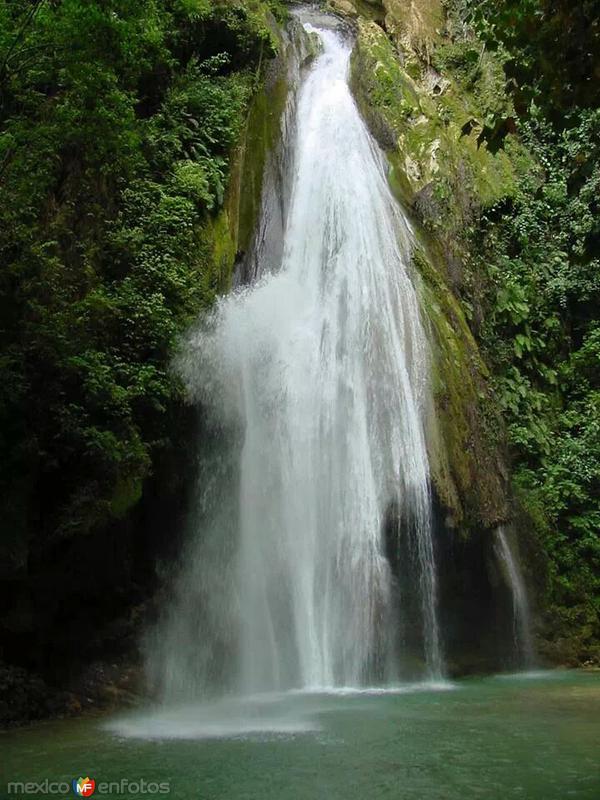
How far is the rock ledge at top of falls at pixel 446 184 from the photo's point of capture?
40.9 feet

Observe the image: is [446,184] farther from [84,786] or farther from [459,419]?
[84,786]

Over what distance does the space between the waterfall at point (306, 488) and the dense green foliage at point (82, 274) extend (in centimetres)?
115

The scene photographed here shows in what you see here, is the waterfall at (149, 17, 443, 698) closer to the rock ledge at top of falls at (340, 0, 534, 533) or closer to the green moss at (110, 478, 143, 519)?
the rock ledge at top of falls at (340, 0, 534, 533)

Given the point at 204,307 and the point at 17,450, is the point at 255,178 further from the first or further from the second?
the point at 17,450

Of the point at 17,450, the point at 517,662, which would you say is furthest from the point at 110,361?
the point at 517,662

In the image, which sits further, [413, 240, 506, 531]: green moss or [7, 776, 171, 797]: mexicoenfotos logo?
[413, 240, 506, 531]: green moss

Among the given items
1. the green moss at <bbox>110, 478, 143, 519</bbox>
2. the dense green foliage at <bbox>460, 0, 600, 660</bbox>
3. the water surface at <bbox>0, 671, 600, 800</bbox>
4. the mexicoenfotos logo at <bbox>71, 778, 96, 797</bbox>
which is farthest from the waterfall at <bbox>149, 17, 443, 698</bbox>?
the mexicoenfotos logo at <bbox>71, 778, 96, 797</bbox>

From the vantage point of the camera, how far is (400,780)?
502 centimetres

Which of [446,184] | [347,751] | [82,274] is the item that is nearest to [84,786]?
[347,751]

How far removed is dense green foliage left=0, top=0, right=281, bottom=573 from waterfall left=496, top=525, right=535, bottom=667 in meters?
6.40

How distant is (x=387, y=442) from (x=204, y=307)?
3.43 metres

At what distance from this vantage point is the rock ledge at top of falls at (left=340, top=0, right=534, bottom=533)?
40.9ft

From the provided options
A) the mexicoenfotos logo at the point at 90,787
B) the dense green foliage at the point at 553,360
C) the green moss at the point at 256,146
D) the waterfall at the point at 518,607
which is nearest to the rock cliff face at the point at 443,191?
the waterfall at the point at 518,607

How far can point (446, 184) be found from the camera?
16.8 m
